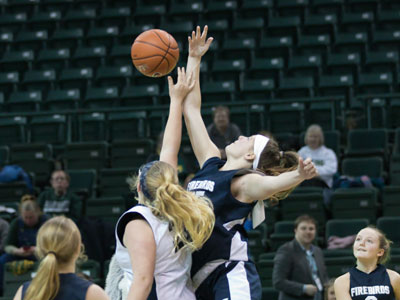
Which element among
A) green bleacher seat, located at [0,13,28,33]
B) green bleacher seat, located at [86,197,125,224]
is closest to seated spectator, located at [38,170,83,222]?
green bleacher seat, located at [86,197,125,224]

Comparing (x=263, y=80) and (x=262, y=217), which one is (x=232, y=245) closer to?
(x=262, y=217)

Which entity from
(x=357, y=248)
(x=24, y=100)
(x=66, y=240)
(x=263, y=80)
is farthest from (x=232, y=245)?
(x=24, y=100)

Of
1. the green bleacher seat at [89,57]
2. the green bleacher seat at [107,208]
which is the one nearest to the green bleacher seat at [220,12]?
the green bleacher seat at [89,57]

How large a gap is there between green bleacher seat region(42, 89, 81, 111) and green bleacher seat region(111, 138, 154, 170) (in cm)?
242

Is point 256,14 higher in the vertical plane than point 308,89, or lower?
higher

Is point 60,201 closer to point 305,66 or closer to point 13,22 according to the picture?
point 305,66

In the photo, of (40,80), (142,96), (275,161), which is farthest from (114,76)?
(275,161)

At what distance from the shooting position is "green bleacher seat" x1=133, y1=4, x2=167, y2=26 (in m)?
16.3

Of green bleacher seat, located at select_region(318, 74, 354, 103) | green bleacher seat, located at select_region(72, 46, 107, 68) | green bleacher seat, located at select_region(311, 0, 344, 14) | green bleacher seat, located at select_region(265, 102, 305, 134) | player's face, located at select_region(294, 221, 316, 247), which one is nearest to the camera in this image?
player's face, located at select_region(294, 221, 316, 247)

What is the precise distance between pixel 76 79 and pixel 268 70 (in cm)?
330

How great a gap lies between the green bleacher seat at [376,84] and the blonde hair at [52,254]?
1013 centimetres

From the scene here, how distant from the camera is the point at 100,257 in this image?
30.6 ft

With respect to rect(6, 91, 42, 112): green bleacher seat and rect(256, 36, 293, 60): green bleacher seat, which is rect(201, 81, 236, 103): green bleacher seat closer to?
rect(256, 36, 293, 60): green bleacher seat

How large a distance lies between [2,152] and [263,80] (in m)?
4.24
